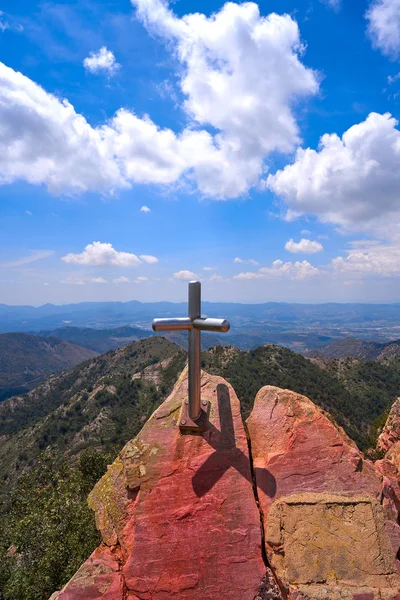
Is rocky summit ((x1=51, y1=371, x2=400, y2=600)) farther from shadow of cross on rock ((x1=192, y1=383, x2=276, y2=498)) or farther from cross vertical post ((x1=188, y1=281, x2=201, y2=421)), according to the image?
cross vertical post ((x1=188, y1=281, x2=201, y2=421))

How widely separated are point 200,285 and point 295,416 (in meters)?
3.23

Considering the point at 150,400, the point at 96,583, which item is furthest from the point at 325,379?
the point at 96,583

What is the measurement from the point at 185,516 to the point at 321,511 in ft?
7.41

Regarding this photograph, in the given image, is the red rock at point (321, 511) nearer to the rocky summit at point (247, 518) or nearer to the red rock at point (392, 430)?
the rocky summit at point (247, 518)

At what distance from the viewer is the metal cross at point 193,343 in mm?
5939

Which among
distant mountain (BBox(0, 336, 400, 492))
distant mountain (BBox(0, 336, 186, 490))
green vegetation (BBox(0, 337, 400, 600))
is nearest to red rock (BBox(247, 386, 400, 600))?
green vegetation (BBox(0, 337, 400, 600))

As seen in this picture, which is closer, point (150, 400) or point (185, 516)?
point (185, 516)

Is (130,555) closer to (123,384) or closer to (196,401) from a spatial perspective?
(196,401)

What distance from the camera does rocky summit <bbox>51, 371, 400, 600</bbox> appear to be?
4895 millimetres

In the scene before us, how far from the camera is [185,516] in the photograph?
18.1 feet

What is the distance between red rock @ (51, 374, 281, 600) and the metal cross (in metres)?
0.31

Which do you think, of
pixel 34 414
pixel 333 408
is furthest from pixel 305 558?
pixel 34 414

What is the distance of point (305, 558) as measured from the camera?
16.1ft

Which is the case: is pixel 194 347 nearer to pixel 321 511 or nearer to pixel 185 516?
pixel 185 516
